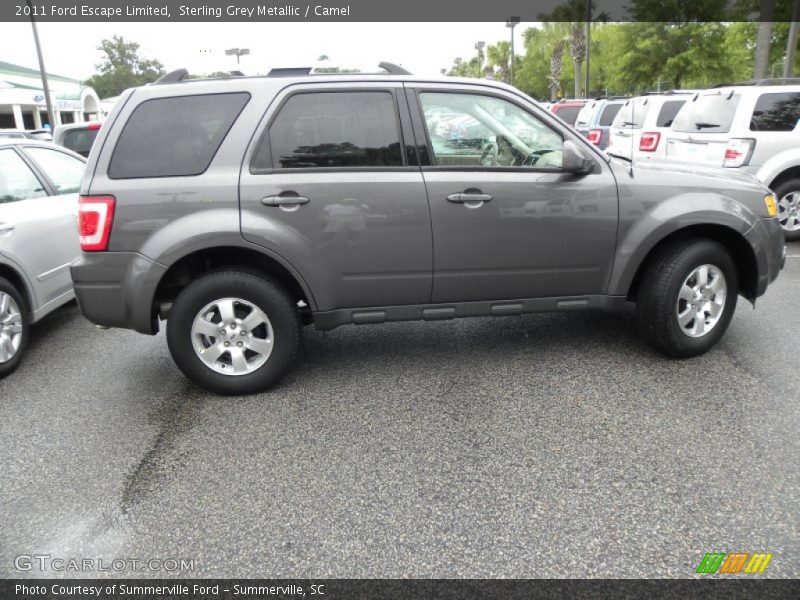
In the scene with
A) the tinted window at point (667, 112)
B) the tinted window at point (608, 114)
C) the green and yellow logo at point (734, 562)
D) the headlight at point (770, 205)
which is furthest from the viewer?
the tinted window at point (608, 114)

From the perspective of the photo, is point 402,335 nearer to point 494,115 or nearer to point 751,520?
point 494,115

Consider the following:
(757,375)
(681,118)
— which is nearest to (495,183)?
(757,375)

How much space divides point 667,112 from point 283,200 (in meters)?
8.41

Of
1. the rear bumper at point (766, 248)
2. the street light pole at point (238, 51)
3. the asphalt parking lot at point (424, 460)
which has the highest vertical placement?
the street light pole at point (238, 51)

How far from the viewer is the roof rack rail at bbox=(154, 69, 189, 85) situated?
405cm

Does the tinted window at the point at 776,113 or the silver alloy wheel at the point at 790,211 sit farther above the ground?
the tinted window at the point at 776,113

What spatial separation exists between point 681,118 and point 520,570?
7.90m

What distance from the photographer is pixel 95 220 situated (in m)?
3.80

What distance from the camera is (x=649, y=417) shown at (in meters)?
3.63

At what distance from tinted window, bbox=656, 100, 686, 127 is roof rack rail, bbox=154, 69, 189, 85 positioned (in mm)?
8327

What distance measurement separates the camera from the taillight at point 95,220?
3.78 meters

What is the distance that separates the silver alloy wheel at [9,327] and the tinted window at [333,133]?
220 centimetres

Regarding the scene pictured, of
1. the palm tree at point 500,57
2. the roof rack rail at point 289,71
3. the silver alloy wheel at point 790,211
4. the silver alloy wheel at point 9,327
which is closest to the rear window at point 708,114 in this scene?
the silver alloy wheel at point 790,211

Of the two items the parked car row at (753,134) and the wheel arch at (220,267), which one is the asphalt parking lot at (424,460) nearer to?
the wheel arch at (220,267)
